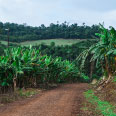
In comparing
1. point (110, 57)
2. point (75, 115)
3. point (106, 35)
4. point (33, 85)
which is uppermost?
point (106, 35)

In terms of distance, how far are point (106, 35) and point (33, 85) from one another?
7.25 m

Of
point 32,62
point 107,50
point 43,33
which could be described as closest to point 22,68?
point 32,62

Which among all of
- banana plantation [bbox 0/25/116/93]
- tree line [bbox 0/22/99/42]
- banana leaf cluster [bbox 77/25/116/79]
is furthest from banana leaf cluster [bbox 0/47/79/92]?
tree line [bbox 0/22/99/42]

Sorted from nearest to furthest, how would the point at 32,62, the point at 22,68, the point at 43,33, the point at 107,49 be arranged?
the point at 107,49 < the point at 22,68 < the point at 32,62 < the point at 43,33

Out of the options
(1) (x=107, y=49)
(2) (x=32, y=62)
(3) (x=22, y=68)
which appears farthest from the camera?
(2) (x=32, y=62)

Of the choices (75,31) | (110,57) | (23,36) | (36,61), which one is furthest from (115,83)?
(75,31)

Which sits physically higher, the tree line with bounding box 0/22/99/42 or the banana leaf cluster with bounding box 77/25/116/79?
the tree line with bounding box 0/22/99/42

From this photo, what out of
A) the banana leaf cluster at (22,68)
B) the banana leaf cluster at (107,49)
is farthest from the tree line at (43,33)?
the banana leaf cluster at (107,49)

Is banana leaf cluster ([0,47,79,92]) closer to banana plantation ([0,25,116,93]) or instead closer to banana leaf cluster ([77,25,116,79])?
banana plantation ([0,25,116,93])

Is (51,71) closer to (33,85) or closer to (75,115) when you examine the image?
(33,85)

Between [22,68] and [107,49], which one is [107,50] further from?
[22,68]

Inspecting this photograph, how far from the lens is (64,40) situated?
70562mm

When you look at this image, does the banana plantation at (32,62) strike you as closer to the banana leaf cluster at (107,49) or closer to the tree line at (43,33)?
the banana leaf cluster at (107,49)

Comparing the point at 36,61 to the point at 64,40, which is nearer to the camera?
the point at 36,61
